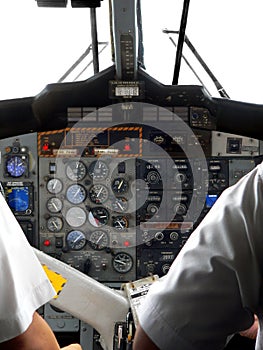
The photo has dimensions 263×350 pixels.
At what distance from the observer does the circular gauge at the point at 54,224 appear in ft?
16.2

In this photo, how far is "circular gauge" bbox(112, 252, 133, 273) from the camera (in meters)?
4.92

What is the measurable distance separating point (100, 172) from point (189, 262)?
3.91 metres

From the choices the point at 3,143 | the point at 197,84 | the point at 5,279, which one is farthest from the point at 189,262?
the point at 3,143

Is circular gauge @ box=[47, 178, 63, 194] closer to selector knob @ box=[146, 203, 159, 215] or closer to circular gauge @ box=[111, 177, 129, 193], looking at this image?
circular gauge @ box=[111, 177, 129, 193]

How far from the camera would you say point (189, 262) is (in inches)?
41.1

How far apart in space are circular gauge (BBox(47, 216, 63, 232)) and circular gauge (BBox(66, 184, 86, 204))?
199 millimetres

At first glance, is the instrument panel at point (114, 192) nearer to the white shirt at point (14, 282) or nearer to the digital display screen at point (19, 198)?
the digital display screen at point (19, 198)

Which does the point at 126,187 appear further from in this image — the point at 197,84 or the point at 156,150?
the point at 197,84

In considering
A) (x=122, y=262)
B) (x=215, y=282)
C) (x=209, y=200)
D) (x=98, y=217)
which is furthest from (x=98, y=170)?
(x=215, y=282)

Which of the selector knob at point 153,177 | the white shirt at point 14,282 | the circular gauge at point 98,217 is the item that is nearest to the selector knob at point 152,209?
the selector knob at point 153,177

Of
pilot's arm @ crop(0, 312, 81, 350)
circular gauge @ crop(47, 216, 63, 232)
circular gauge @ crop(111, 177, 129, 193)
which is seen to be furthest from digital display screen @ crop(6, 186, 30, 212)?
pilot's arm @ crop(0, 312, 81, 350)

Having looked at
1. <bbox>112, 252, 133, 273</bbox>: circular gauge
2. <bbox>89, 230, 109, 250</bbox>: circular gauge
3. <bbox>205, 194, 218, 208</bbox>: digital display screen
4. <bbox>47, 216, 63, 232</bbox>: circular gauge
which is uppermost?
<bbox>205, 194, 218, 208</bbox>: digital display screen

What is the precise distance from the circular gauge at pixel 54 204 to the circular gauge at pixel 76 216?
94 mm

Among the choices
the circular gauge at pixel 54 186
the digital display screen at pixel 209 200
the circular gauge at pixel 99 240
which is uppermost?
the circular gauge at pixel 54 186
